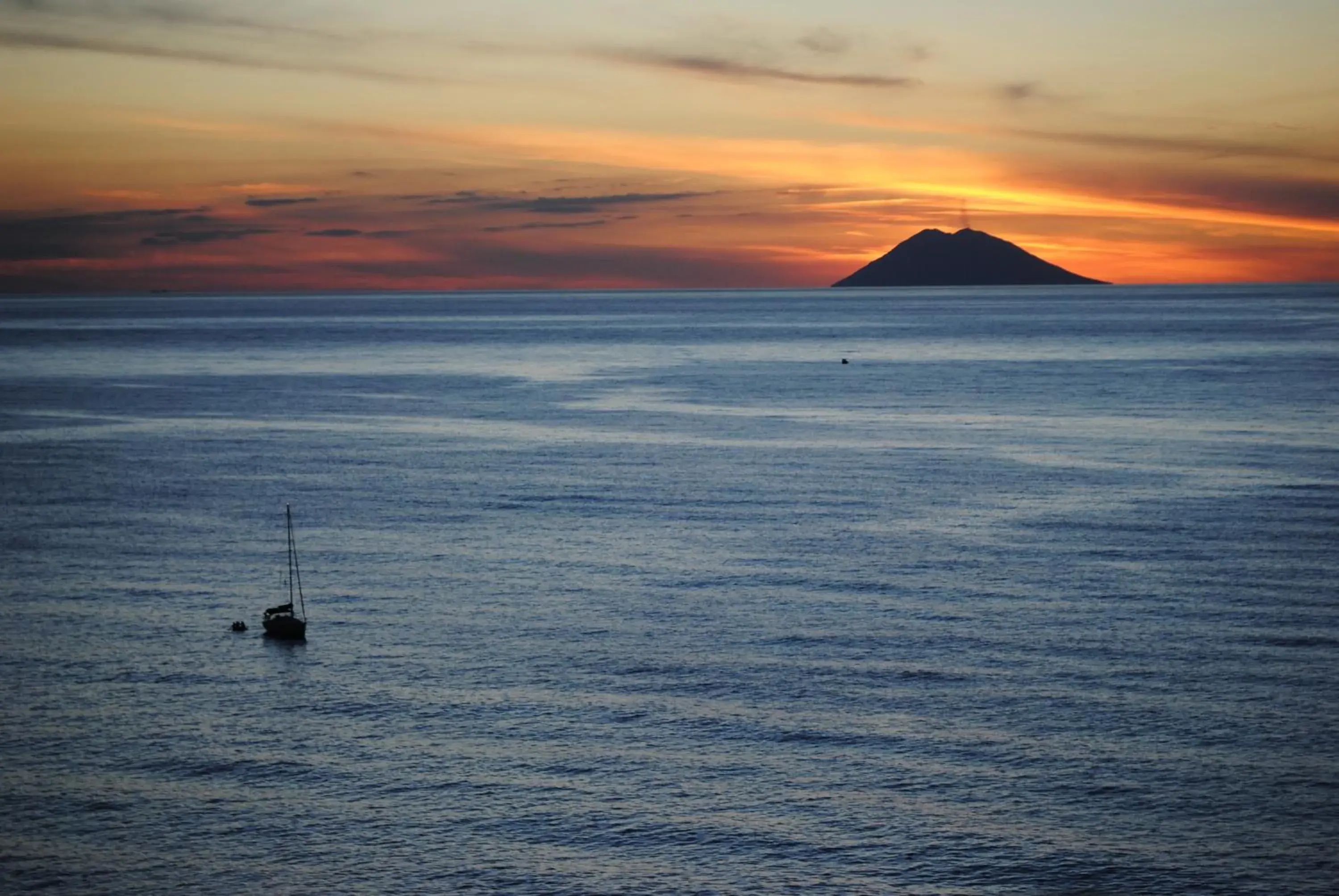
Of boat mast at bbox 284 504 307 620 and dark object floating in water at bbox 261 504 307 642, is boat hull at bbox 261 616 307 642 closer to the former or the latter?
dark object floating in water at bbox 261 504 307 642

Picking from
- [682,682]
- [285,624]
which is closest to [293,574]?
[285,624]

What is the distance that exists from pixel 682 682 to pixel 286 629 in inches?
845

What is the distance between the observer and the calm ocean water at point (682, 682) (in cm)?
4494

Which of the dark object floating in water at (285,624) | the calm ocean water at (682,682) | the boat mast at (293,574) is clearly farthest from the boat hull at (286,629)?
the boat mast at (293,574)

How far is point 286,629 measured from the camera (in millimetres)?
67000

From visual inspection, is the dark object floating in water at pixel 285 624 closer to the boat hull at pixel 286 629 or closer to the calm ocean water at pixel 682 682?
the boat hull at pixel 286 629

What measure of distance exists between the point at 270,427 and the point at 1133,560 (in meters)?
106

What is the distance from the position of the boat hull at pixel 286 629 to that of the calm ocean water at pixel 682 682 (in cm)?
84

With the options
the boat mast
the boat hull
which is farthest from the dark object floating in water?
the boat mast

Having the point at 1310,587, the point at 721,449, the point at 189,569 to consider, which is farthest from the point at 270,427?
the point at 1310,587

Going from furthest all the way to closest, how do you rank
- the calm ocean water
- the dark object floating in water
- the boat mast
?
1. the boat mast
2. the dark object floating in water
3. the calm ocean water

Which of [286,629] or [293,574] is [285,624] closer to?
[286,629]

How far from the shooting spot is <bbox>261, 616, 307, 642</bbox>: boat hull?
66.9 metres

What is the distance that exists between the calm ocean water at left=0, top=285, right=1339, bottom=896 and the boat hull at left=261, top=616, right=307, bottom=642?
2.75 ft
